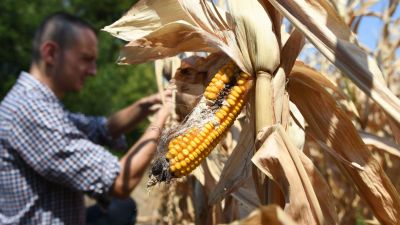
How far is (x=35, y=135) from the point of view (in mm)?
1725

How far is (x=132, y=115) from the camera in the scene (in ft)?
7.07

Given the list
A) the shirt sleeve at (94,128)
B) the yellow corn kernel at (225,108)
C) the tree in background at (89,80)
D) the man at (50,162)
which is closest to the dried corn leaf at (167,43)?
the yellow corn kernel at (225,108)

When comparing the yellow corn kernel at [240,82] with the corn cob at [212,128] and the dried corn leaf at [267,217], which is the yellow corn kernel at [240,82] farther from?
the dried corn leaf at [267,217]

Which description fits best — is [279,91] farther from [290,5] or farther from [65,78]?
[65,78]

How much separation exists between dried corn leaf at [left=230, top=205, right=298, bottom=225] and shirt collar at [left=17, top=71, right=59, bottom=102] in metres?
1.36

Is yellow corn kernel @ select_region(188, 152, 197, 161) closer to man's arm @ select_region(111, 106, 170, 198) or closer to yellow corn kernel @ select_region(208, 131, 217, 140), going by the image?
yellow corn kernel @ select_region(208, 131, 217, 140)

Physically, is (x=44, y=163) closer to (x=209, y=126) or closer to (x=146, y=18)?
(x=146, y=18)

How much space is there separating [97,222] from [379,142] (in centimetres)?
137

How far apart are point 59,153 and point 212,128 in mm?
1015

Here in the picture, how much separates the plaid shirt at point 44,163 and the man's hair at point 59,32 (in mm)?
195

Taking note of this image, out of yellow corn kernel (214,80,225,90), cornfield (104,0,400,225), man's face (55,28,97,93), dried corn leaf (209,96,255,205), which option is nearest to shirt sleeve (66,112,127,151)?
man's face (55,28,97,93)

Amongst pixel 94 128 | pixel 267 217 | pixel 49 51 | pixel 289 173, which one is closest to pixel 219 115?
pixel 289 173

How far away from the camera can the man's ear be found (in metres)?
1.98

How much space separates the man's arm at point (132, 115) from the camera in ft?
6.61
